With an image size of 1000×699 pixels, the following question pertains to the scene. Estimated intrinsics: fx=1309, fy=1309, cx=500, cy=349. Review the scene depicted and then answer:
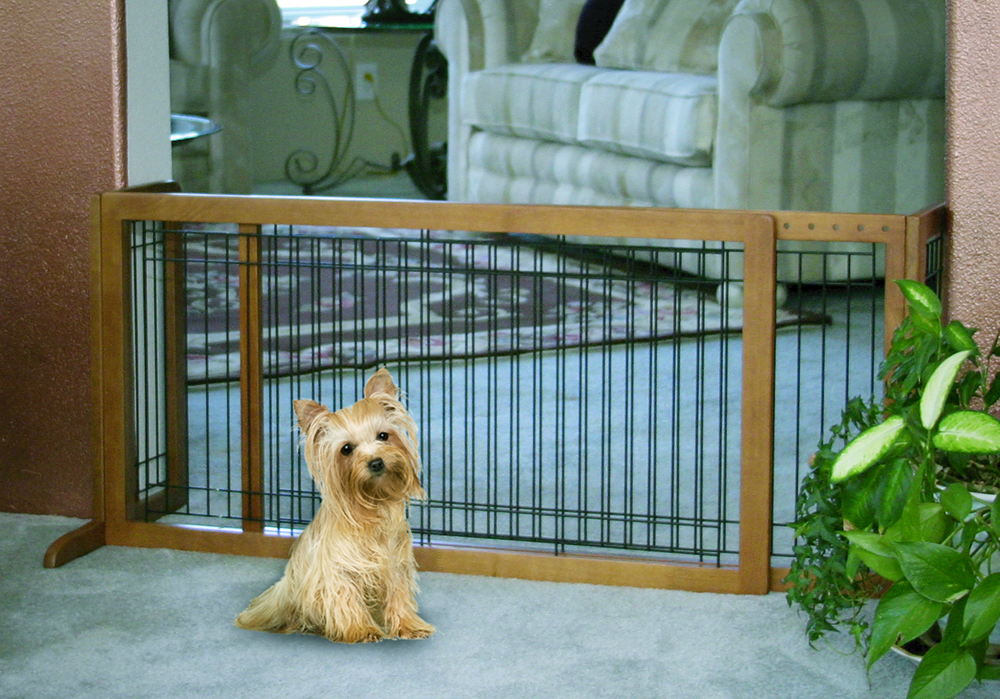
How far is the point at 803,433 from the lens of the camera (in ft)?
9.34

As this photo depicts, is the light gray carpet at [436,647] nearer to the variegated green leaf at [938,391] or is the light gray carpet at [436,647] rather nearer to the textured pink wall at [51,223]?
the textured pink wall at [51,223]

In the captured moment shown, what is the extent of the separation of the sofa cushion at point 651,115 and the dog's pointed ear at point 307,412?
234 cm

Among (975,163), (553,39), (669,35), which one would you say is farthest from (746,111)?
(975,163)

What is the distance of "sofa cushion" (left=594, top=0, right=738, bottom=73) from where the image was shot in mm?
4176

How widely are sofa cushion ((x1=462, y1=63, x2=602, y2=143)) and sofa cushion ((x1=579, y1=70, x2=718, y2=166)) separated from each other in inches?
3.8

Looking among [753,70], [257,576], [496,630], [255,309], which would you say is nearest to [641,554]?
[496,630]

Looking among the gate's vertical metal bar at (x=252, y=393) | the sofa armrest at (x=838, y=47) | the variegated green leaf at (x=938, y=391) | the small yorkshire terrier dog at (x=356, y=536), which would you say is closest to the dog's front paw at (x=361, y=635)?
the small yorkshire terrier dog at (x=356, y=536)

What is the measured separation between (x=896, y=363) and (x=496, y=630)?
2.19ft

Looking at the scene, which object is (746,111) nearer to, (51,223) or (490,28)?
(490,28)

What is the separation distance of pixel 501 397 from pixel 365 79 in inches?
141

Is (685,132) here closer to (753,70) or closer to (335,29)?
(753,70)

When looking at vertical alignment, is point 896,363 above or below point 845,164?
below

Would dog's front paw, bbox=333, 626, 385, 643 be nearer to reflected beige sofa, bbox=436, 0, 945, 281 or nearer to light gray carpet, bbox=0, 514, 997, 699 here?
light gray carpet, bbox=0, 514, 997, 699

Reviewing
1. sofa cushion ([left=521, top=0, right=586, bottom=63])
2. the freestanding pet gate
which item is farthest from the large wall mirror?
the freestanding pet gate
